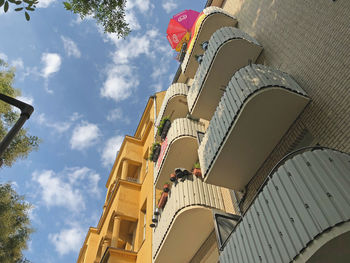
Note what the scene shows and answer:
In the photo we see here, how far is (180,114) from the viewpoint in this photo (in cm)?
1573

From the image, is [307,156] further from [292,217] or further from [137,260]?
[137,260]

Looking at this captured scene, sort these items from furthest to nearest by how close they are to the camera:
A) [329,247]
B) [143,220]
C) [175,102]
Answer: [175,102], [143,220], [329,247]

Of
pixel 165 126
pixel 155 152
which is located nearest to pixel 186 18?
pixel 165 126

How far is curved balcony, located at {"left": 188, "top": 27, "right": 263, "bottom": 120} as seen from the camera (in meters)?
9.32

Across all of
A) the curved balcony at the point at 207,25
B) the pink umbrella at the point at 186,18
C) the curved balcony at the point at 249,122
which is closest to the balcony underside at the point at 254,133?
the curved balcony at the point at 249,122

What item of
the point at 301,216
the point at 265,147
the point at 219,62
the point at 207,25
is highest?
the point at 207,25

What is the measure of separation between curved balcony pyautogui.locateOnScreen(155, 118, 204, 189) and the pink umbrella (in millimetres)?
9139

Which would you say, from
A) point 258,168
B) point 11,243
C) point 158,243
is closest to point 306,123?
point 258,168

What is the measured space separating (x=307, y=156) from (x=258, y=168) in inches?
120

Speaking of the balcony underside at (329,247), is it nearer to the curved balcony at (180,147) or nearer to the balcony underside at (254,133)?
the balcony underside at (254,133)

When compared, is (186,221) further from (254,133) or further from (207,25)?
(207,25)

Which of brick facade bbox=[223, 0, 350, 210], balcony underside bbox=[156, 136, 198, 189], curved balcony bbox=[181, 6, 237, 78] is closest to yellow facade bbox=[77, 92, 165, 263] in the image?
balcony underside bbox=[156, 136, 198, 189]

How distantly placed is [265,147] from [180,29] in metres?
13.6

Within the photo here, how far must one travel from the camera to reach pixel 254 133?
6895 mm
